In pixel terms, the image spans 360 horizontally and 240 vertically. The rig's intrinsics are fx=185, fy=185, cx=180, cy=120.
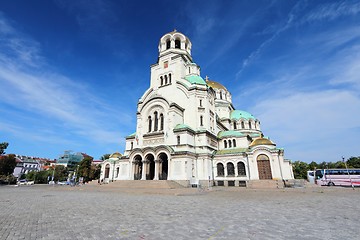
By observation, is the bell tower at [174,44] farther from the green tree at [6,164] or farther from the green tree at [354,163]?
the green tree at [354,163]

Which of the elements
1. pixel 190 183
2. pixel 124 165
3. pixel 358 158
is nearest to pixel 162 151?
pixel 190 183

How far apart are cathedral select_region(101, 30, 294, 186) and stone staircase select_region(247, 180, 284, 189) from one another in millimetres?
572

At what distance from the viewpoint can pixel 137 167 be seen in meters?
30.1

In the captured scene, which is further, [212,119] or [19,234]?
[212,119]

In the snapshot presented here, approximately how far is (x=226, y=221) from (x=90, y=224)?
430cm

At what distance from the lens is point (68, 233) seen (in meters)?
4.79

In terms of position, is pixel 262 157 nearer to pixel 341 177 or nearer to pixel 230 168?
pixel 230 168

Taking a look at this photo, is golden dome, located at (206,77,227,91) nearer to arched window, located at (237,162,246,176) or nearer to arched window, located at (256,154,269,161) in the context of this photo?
arched window, located at (237,162,246,176)

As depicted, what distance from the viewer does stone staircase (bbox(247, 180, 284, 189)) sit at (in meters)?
23.1

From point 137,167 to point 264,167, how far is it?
1926 centimetres

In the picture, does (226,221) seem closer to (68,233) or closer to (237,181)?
(68,233)

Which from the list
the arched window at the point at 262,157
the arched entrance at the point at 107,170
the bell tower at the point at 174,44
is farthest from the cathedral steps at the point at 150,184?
the bell tower at the point at 174,44

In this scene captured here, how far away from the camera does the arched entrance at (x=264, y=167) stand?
2564 cm

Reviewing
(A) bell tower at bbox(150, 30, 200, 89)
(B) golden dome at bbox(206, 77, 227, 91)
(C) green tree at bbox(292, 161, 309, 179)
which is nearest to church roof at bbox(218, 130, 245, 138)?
(A) bell tower at bbox(150, 30, 200, 89)
